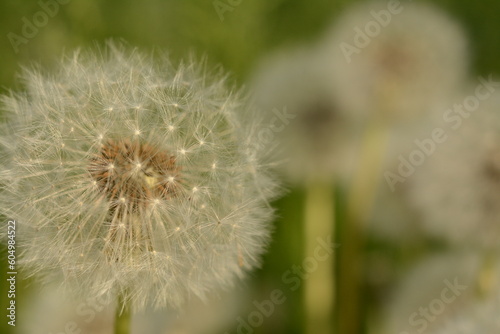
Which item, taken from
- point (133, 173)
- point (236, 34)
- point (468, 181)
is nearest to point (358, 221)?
point (468, 181)

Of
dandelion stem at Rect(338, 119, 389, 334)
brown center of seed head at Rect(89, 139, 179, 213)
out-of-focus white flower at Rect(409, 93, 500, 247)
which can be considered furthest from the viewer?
dandelion stem at Rect(338, 119, 389, 334)

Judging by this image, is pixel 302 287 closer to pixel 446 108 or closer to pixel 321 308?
pixel 321 308

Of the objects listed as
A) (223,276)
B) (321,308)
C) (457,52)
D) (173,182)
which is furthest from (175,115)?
(457,52)

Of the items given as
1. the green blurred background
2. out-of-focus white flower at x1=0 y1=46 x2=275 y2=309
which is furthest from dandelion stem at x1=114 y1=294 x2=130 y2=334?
the green blurred background

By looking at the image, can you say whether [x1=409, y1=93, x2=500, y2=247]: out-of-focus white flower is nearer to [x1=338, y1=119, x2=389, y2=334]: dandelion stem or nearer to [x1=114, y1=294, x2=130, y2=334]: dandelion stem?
[x1=338, y1=119, x2=389, y2=334]: dandelion stem

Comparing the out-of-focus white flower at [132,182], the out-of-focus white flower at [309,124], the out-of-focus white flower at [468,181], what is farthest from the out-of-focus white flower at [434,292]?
the out-of-focus white flower at [132,182]
